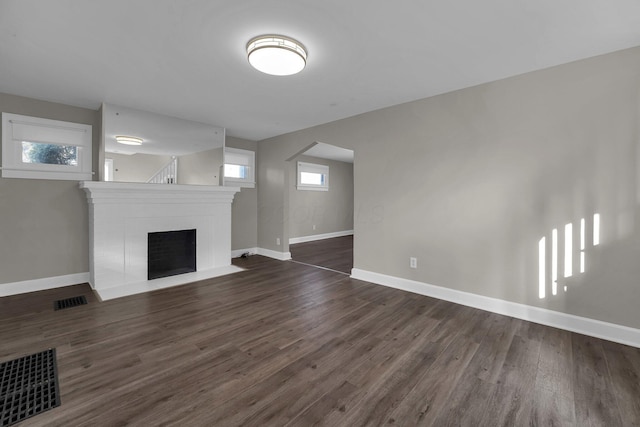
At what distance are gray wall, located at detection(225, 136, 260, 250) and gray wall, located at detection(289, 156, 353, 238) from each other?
151cm

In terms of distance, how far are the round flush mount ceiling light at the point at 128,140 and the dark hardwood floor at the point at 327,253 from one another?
10.7 ft

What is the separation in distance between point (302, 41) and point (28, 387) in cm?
303

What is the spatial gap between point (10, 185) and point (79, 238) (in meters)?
0.95

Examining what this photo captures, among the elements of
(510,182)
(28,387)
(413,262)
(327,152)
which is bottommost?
(28,387)

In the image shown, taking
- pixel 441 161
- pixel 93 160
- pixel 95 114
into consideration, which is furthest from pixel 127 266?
pixel 441 161

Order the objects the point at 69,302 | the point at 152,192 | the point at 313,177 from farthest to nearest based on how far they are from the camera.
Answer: the point at 313,177 → the point at 152,192 → the point at 69,302

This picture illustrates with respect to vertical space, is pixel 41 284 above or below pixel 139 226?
below

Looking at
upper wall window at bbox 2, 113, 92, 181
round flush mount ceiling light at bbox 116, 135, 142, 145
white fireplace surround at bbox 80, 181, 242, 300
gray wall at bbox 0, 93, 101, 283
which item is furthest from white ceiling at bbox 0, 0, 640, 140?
white fireplace surround at bbox 80, 181, 242, 300

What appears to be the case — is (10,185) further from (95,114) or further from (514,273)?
(514,273)

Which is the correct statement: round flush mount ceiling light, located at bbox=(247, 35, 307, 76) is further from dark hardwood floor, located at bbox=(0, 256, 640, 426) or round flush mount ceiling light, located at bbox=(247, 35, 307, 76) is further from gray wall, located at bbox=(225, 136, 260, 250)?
gray wall, located at bbox=(225, 136, 260, 250)

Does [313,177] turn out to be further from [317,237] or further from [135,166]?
[135,166]

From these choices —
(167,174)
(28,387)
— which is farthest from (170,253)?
(28,387)

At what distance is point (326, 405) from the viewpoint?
155 cm

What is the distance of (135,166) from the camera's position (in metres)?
3.71
